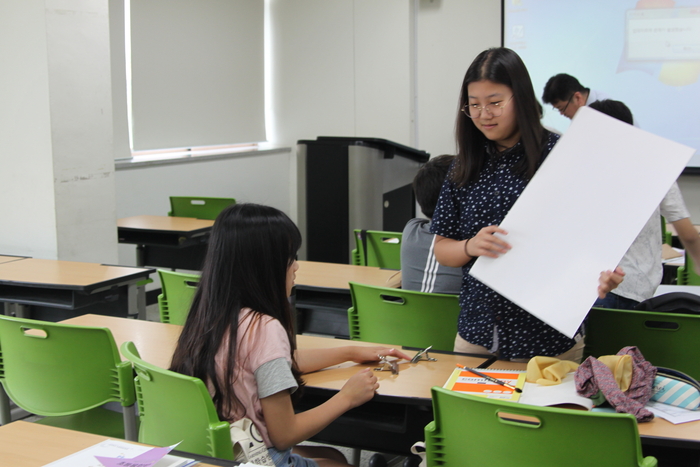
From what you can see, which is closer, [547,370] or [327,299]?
[547,370]

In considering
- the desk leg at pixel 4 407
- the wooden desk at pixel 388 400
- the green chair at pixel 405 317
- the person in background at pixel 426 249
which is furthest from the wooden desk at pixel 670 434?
the desk leg at pixel 4 407

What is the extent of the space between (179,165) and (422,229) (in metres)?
3.69

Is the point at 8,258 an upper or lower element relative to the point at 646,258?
lower

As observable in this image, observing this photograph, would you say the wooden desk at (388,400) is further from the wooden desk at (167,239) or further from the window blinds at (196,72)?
the window blinds at (196,72)

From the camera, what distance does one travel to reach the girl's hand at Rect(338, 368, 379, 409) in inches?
60.2

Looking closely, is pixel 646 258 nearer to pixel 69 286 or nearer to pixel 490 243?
pixel 490 243

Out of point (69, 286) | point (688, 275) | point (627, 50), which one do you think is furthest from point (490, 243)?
point (627, 50)

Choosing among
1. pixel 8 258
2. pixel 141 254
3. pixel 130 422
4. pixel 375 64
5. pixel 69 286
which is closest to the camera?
pixel 130 422

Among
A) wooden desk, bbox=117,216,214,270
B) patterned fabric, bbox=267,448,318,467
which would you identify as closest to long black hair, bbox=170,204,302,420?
patterned fabric, bbox=267,448,318,467

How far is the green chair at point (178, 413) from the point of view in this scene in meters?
1.36

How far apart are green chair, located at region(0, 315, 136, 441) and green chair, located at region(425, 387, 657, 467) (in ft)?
3.10

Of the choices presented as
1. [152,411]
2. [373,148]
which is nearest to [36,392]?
[152,411]

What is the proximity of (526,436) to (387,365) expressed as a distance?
22.7 inches

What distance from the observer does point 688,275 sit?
3.27 m
